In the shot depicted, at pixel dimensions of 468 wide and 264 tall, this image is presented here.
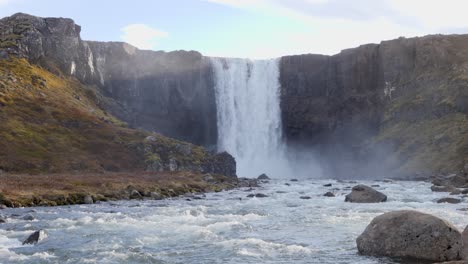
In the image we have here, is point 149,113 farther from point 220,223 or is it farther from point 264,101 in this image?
point 220,223

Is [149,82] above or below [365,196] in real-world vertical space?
above

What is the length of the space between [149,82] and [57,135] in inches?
1986

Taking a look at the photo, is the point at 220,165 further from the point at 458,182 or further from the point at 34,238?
the point at 34,238

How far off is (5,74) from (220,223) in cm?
9123

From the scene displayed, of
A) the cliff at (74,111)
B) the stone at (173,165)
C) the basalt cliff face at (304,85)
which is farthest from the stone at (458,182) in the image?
the basalt cliff face at (304,85)

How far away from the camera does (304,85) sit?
144250mm

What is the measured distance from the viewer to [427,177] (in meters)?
93.8

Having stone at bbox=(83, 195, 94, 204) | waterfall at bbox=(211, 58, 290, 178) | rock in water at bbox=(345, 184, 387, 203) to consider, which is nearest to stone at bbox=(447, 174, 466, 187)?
rock in water at bbox=(345, 184, 387, 203)

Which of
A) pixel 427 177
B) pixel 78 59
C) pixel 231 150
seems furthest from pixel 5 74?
pixel 427 177

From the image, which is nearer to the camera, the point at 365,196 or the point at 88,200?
the point at 365,196

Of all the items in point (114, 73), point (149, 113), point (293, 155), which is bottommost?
point (293, 155)

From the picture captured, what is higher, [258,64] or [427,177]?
[258,64]

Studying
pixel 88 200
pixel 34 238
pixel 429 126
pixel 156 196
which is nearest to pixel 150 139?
pixel 156 196

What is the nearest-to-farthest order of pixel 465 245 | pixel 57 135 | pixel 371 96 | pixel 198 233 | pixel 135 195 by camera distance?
pixel 465 245 < pixel 198 233 < pixel 135 195 < pixel 57 135 < pixel 371 96
